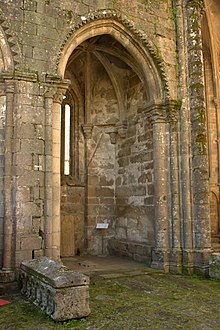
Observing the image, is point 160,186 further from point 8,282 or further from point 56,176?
point 8,282

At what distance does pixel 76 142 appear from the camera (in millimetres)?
9789

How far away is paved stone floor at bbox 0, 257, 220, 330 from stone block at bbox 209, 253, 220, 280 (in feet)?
0.54

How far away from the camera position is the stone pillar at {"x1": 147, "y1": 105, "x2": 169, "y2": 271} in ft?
24.8

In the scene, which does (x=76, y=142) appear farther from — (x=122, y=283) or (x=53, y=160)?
(x=122, y=283)

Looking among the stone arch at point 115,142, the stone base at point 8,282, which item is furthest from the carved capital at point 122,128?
the stone base at point 8,282

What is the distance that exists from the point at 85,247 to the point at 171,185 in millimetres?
3133

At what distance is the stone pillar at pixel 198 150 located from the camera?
24.2ft

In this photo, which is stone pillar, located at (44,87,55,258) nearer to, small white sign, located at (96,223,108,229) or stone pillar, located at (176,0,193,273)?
stone pillar, located at (176,0,193,273)

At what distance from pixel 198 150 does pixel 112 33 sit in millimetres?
2992

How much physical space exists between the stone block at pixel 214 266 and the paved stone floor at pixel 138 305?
0.17 meters

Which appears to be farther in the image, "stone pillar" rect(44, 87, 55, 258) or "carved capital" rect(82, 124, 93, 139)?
"carved capital" rect(82, 124, 93, 139)

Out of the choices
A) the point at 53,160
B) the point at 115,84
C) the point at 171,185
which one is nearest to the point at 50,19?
the point at 53,160

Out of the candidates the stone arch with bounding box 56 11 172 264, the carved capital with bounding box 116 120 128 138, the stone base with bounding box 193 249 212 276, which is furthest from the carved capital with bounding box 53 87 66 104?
the stone base with bounding box 193 249 212 276

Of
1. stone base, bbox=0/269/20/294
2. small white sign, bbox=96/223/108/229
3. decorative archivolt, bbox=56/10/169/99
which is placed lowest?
stone base, bbox=0/269/20/294
